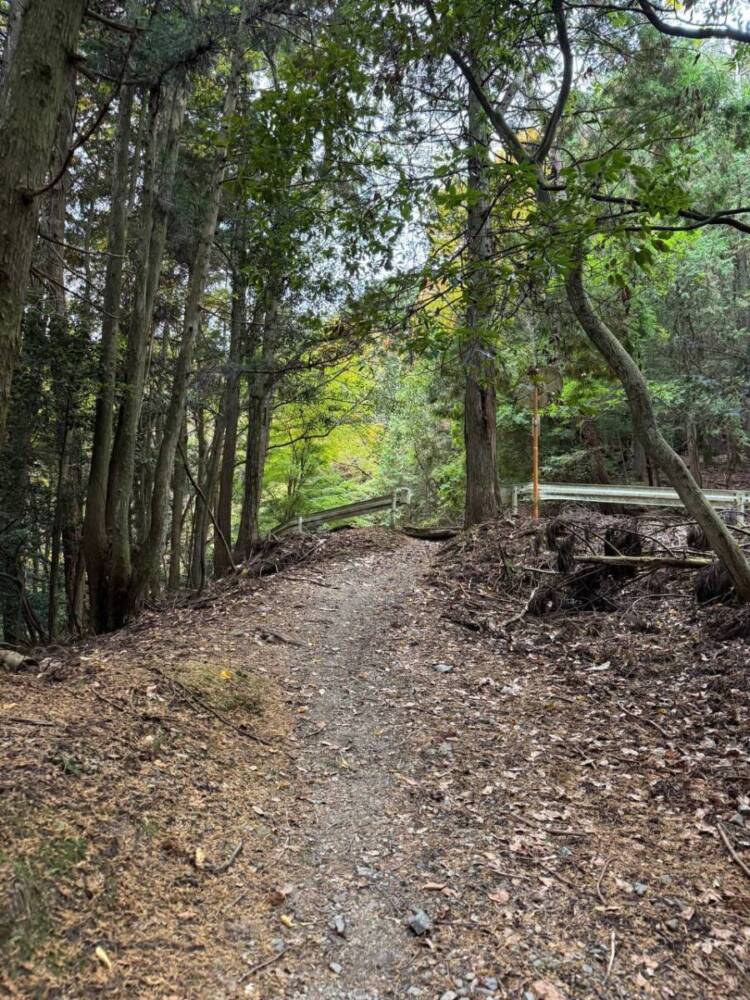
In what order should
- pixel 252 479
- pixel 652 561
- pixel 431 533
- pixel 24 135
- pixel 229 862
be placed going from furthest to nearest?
pixel 431 533 → pixel 252 479 → pixel 652 561 → pixel 24 135 → pixel 229 862

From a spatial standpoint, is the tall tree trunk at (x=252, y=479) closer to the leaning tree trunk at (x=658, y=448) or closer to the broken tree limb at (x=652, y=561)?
the broken tree limb at (x=652, y=561)

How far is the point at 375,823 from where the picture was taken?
3.39 m

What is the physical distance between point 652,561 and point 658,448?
63.9 inches

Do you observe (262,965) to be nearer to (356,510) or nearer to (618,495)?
(618,495)

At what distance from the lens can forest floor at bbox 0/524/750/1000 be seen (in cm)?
232

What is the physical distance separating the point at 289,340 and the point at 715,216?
787cm

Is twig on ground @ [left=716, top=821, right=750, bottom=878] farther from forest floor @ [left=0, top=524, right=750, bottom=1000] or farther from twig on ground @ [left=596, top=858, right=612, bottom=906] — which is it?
twig on ground @ [left=596, top=858, right=612, bottom=906]

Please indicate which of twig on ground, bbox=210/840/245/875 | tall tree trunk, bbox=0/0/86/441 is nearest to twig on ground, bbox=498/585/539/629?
twig on ground, bbox=210/840/245/875

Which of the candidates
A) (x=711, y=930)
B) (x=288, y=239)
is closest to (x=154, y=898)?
(x=711, y=930)

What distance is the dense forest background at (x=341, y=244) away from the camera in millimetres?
4184

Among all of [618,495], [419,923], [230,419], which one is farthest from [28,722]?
[618,495]

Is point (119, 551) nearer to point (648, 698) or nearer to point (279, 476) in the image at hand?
point (648, 698)

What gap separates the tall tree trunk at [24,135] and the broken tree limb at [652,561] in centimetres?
607

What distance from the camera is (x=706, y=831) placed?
3287 millimetres
